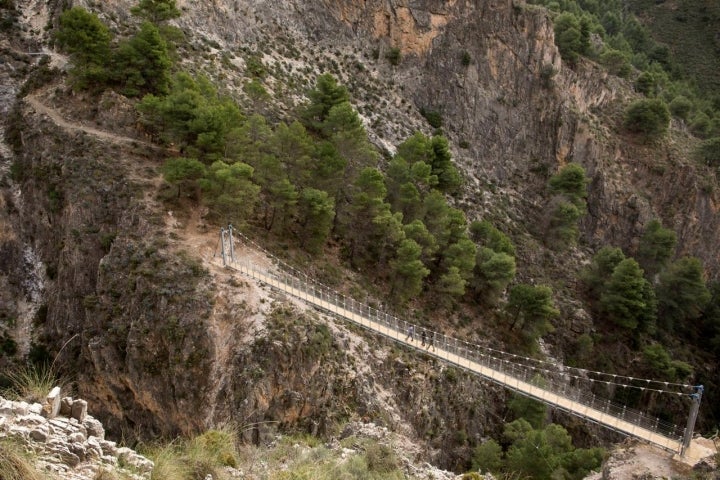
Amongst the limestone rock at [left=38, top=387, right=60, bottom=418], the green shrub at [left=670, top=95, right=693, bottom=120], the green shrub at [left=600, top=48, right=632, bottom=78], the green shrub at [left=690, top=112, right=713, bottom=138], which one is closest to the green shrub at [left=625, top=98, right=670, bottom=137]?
the green shrub at [left=600, top=48, right=632, bottom=78]

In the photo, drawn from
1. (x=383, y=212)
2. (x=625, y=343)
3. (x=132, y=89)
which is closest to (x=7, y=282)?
(x=132, y=89)

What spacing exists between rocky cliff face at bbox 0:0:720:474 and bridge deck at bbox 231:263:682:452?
1376 millimetres

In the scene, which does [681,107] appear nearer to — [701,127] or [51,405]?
[701,127]

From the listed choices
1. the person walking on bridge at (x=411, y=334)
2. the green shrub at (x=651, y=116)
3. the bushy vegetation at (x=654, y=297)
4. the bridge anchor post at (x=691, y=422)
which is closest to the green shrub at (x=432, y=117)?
the bushy vegetation at (x=654, y=297)

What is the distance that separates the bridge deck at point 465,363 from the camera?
98.6ft

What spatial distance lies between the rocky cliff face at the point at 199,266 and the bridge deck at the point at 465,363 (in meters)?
1.38

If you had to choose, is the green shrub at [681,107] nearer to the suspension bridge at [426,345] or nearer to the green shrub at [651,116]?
the green shrub at [651,116]

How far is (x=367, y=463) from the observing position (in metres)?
16.4

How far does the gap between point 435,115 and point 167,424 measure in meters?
48.4

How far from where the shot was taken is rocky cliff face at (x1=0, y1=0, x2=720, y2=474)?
28547 mm

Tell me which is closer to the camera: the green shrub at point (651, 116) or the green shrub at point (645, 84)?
the green shrub at point (651, 116)

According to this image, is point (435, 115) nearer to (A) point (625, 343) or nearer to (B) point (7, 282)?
(A) point (625, 343)

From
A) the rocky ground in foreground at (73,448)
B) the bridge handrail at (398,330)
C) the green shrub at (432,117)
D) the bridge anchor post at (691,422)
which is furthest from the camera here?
the green shrub at (432,117)

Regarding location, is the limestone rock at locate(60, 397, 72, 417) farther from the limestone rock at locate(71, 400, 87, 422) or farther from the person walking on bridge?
the person walking on bridge
